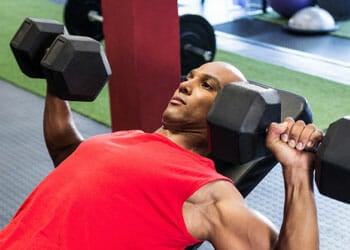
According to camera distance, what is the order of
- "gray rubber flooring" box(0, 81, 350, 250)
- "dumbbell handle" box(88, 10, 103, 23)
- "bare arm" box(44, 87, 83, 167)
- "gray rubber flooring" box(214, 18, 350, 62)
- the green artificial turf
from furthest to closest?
"gray rubber flooring" box(214, 18, 350, 62) < "dumbbell handle" box(88, 10, 103, 23) < the green artificial turf < "gray rubber flooring" box(0, 81, 350, 250) < "bare arm" box(44, 87, 83, 167)

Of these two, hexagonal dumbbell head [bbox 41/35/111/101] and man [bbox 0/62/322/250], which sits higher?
hexagonal dumbbell head [bbox 41/35/111/101]

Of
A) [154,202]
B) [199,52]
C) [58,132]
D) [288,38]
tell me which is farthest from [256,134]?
[288,38]

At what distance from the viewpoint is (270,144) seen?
1.40 metres

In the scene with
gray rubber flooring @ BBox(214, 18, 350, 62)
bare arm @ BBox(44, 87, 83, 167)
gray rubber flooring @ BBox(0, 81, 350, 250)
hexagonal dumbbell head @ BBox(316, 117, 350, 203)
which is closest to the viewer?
hexagonal dumbbell head @ BBox(316, 117, 350, 203)

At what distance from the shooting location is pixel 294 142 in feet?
4.52

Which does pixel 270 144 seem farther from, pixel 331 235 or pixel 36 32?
pixel 331 235

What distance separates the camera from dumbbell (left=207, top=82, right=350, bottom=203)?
1.29m

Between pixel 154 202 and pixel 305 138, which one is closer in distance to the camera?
pixel 305 138

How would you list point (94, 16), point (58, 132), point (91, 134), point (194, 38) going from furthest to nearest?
point (94, 16)
point (194, 38)
point (91, 134)
point (58, 132)

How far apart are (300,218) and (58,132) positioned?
93cm

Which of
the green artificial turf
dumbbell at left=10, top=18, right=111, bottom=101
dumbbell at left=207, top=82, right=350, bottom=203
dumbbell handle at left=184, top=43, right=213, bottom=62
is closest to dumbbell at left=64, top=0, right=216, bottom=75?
dumbbell handle at left=184, top=43, right=213, bottom=62

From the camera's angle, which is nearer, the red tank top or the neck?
the red tank top

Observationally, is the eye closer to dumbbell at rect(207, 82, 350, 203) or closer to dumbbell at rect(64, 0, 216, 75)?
dumbbell at rect(207, 82, 350, 203)

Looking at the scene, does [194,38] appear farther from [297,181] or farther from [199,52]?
[297,181]
